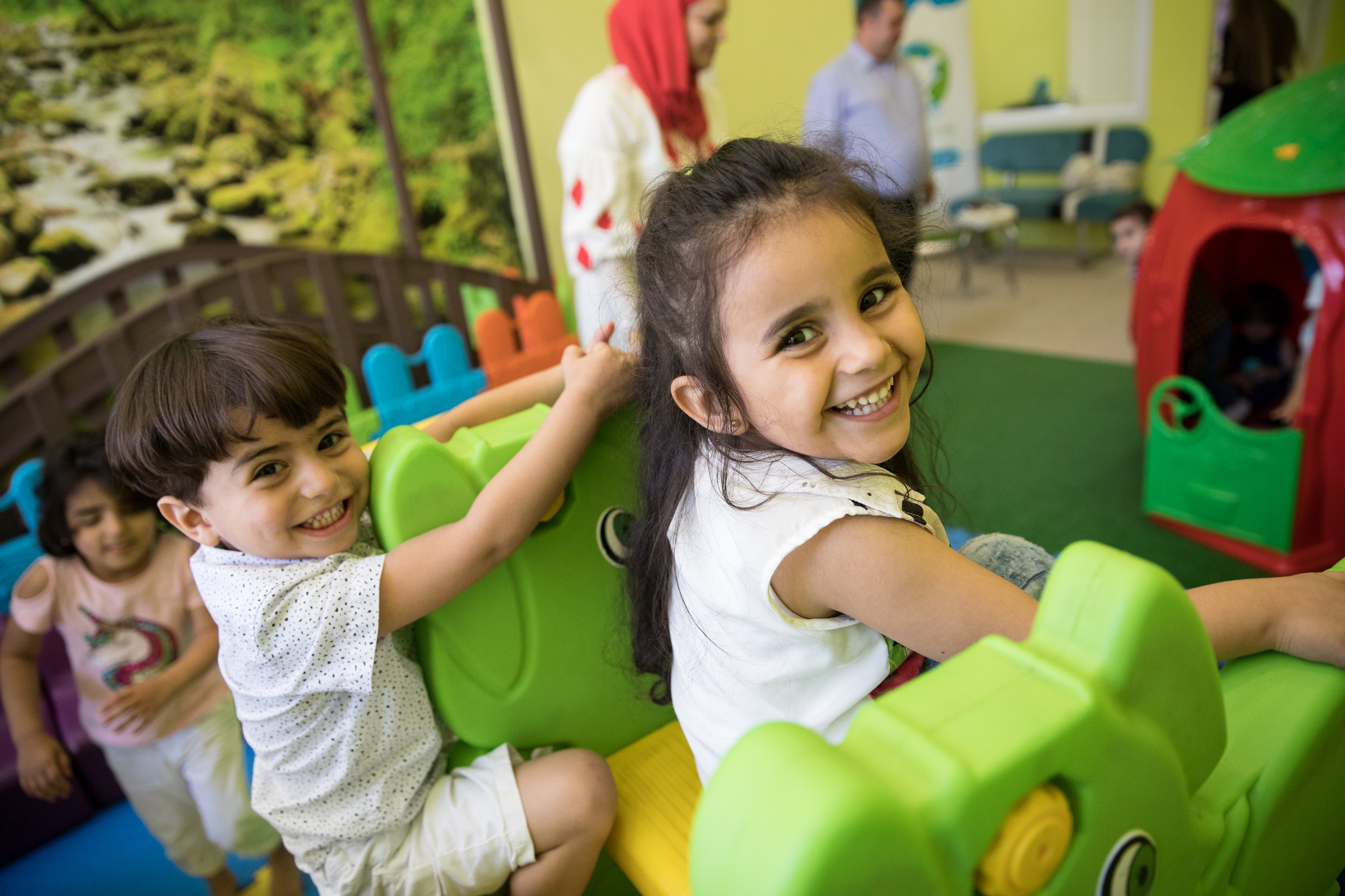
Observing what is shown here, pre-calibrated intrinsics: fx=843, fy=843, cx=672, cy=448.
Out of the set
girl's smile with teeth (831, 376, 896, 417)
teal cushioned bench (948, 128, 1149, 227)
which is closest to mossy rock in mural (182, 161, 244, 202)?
girl's smile with teeth (831, 376, 896, 417)

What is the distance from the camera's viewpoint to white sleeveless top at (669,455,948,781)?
762mm

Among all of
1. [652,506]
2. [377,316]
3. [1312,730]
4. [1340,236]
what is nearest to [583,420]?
[652,506]

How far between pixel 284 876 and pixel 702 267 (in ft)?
4.49

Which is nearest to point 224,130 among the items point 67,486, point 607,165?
point 607,165

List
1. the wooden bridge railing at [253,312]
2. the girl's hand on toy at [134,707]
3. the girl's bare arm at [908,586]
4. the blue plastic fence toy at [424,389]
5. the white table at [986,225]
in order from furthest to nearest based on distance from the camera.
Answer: the white table at [986,225] → the wooden bridge railing at [253,312] → the blue plastic fence toy at [424,389] → the girl's hand on toy at [134,707] → the girl's bare arm at [908,586]

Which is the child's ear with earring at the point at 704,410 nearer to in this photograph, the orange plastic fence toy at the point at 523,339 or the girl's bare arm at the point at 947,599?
the girl's bare arm at the point at 947,599

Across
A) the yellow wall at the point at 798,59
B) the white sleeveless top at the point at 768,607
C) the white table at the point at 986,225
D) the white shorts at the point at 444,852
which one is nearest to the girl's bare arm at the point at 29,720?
the white shorts at the point at 444,852

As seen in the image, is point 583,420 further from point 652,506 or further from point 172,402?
point 172,402

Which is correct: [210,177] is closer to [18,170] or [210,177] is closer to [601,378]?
[18,170]

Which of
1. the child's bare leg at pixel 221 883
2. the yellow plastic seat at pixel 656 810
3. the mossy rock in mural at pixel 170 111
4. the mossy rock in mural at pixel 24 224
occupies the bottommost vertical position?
the child's bare leg at pixel 221 883

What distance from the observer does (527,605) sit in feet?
3.53

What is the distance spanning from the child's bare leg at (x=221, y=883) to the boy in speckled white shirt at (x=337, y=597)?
2.26 feet

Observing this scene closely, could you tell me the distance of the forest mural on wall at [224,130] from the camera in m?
2.51

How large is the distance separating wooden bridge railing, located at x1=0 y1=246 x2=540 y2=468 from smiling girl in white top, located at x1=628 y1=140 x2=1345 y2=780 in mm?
1412
